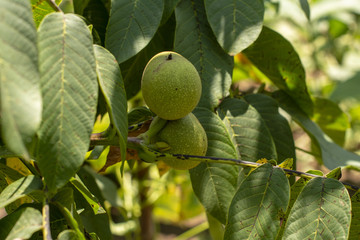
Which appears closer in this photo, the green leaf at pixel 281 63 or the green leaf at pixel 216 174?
the green leaf at pixel 216 174

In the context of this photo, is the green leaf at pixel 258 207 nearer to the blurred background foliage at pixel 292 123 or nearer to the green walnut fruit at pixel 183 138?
the green walnut fruit at pixel 183 138

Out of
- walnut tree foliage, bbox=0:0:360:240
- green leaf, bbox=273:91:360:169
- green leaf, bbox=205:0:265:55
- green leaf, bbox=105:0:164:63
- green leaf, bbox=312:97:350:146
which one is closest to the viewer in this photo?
walnut tree foliage, bbox=0:0:360:240

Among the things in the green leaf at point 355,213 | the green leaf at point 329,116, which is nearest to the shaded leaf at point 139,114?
the green leaf at point 355,213

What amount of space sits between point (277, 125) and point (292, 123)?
1.68 meters

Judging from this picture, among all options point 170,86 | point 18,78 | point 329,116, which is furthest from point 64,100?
point 329,116

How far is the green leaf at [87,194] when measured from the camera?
799 millimetres

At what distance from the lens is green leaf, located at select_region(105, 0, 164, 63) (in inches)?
34.2

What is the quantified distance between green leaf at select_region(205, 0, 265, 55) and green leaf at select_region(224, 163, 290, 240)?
0.98 feet

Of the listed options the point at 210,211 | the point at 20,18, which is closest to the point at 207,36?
the point at 210,211

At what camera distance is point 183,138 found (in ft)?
2.77

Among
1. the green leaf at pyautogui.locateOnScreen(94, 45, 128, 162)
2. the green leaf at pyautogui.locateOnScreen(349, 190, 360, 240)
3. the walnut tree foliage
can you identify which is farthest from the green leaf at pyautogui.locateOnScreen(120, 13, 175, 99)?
the green leaf at pyautogui.locateOnScreen(349, 190, 360, 240)

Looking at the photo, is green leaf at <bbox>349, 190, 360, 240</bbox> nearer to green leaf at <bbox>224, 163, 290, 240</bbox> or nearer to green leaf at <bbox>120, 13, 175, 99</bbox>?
green leaf at <bbox>224, 163, 290, 240</bbox>

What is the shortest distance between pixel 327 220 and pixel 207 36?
487mm

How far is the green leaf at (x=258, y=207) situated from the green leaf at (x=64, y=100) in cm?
31
